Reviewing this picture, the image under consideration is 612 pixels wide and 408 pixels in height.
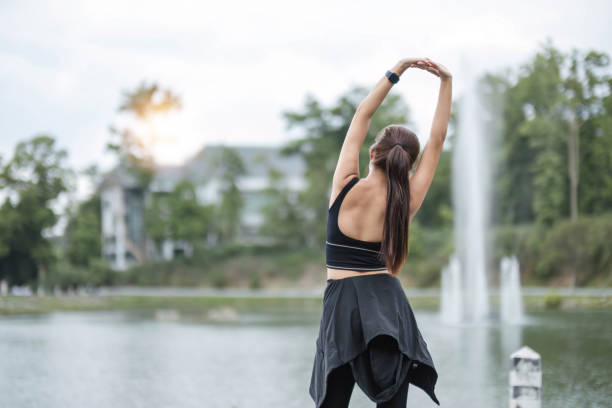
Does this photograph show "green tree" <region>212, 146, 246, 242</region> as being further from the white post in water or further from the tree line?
the white post in water

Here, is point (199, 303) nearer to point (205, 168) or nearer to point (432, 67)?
point (432, 67)

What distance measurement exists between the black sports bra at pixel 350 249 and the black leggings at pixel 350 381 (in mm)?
292

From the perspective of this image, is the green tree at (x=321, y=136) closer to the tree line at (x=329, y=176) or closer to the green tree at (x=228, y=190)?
the tree line at (x=329, y=176)

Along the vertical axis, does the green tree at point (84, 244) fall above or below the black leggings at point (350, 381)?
below

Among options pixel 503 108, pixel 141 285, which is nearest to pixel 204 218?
pixel 141 285

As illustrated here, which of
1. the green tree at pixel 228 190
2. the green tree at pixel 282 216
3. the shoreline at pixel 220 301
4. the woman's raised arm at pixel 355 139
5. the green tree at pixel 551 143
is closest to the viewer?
the woman's raised arm at pixel 355 139

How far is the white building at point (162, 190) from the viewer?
58403 mm

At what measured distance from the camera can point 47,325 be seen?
70.6 ft

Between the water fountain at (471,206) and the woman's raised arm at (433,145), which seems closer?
the woman's raised arm at (433,145)

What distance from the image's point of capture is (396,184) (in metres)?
2.75

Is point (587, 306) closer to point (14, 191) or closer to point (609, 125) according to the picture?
point (609, 125)

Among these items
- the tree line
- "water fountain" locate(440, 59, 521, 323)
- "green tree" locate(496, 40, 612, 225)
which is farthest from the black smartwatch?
"green tree" locate(496, 40, 612, 225)

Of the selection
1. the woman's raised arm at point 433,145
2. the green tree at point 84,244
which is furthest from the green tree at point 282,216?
the woman's raised arm at point 433,145

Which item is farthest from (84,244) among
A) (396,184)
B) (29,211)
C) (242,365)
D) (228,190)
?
(396,184)
